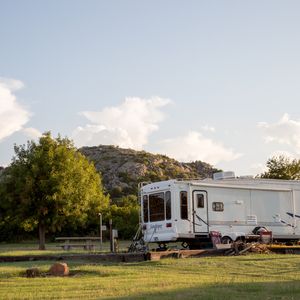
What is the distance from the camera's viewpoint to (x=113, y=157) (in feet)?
330

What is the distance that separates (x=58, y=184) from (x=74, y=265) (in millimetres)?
26413

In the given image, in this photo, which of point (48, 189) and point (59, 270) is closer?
point (59, 270)

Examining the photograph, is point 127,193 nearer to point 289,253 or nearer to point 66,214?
point 66,214

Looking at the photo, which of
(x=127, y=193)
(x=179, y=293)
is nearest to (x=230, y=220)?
(x=179, y=293)

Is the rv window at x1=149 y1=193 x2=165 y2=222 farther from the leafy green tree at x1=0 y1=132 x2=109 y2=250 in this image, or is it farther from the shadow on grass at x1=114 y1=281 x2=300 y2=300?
the leafy green tree at x1=0 y1=132 x2=109 y2=250

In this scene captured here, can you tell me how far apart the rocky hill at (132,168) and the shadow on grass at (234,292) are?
67437mm

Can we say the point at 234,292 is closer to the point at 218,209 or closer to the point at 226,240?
the point at 226,240

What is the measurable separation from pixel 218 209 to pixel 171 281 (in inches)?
445

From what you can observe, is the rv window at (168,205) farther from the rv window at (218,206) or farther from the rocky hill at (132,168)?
the rocky hill at (132,168)

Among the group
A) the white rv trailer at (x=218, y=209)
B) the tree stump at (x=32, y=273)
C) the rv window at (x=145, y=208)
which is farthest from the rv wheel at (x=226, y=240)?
the tree stump at (x=32, y=273)

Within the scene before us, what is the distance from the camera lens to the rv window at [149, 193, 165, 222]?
24.7 m

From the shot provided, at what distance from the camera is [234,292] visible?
1206cm

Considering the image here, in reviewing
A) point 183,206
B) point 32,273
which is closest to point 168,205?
point 183,206

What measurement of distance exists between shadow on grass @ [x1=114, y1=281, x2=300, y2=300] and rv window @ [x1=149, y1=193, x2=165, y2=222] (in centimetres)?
1140
